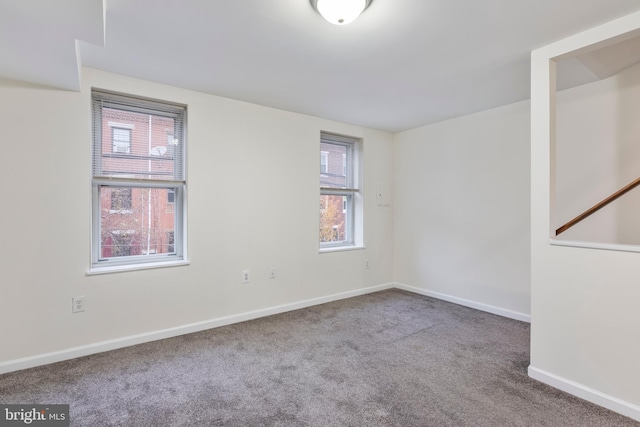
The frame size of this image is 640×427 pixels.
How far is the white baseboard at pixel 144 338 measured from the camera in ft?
7.52

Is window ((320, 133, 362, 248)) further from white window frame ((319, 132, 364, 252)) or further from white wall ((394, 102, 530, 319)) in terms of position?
white wall ((394, 102, 530, 319))

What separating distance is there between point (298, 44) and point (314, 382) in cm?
232

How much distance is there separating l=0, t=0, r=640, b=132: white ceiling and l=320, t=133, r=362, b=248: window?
3.82 feet

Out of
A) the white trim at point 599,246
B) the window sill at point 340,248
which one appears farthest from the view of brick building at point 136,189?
the white trim at point 599,246

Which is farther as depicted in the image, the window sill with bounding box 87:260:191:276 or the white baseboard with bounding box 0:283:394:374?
the window sill with bounding box 87:260:191:276

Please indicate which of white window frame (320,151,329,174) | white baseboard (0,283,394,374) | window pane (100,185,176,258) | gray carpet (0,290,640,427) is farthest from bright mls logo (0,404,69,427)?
white window frame (320,151,329,174)

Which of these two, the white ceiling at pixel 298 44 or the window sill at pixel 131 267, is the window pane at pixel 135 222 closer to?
the window sill at pixel 131 267

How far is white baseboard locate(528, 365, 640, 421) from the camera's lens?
1796mm

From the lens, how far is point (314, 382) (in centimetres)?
214

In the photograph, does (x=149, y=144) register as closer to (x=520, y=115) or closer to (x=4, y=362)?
(x=4, y=362)

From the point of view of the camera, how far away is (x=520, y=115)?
10.7 feet

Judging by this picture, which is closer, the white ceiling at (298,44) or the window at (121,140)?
the white ceiling at (298,44)

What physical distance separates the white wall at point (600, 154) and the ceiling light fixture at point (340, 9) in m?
2.16

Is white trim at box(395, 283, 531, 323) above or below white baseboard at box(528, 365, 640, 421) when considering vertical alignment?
above
